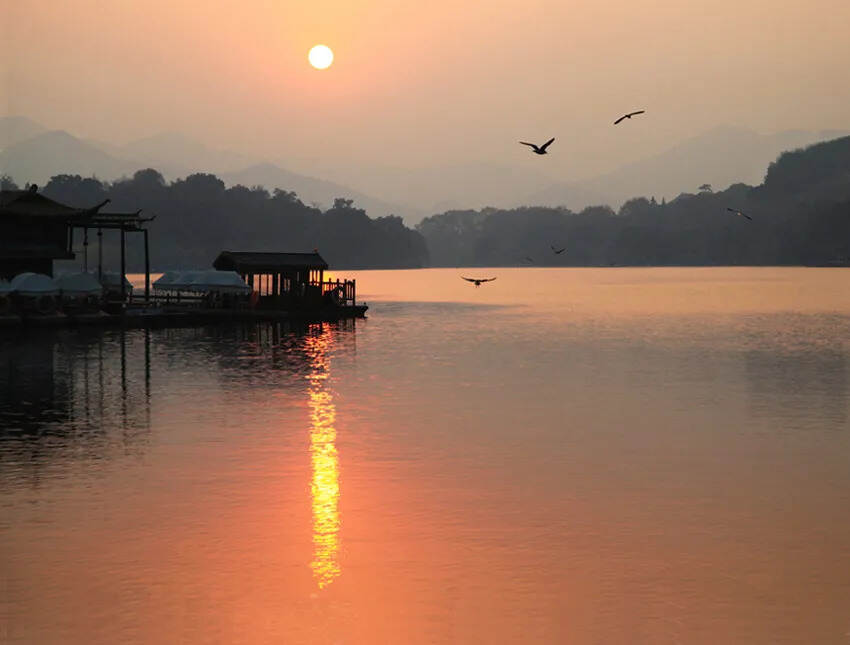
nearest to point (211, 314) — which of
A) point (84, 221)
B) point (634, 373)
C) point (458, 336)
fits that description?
point (84, 221)

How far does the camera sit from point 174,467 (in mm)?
26094

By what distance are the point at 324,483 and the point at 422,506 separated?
314 cm

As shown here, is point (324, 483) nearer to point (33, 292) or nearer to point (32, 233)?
point (33, 292)

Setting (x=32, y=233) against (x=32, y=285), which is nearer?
(x=32, y=285)

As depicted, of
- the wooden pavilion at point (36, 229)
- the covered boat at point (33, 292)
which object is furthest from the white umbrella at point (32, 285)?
the wooden pavilion at point (36, 229)

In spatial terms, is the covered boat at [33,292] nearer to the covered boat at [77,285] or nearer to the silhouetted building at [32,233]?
the covered boat at [77,285]

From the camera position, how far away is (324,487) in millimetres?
23828

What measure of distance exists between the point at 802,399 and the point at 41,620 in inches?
1235

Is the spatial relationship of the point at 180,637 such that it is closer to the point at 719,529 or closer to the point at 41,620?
the point at 41,620

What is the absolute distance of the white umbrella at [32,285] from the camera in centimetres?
7269

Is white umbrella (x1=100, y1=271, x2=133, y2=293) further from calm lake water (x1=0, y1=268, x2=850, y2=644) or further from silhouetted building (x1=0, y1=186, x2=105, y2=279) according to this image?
calm lake water (x1=0, y1=268, x2=850, y2=644)

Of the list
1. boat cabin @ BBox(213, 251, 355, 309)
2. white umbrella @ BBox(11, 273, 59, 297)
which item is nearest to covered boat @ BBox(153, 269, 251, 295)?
boat cabin @ BBox(213, 251, 355, 309)

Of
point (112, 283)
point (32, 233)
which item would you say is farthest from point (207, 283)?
point (32, 233)

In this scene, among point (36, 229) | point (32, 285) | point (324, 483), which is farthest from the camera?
point (36, 229)
